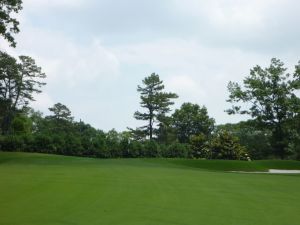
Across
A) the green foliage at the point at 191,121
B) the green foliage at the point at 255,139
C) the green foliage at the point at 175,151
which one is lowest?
the green foliage at the point at 175,151

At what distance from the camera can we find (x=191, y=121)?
65.3m

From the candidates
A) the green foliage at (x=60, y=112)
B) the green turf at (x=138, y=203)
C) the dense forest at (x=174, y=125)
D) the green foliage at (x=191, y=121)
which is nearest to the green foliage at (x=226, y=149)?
the dense forest at (x=174, y=125)

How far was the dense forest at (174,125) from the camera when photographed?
35250 mm

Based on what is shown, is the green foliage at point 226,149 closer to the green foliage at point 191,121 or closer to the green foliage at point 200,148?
the green foliage at point 200,148

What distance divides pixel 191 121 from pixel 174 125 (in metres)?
2.98

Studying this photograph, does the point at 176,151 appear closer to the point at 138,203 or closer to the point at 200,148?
the point at 200,148

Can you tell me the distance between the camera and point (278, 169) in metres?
33.0

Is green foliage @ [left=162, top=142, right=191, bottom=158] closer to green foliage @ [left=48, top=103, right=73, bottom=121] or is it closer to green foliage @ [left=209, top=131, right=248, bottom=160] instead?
green foliage @ [left=209, top=131, right=248, bottom=160]

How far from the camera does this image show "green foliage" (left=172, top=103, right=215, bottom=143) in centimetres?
6525

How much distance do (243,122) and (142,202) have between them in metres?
38.3

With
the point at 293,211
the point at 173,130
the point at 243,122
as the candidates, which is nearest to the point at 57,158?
the point at 293,211

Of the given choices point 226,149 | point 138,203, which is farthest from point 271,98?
point 138,203

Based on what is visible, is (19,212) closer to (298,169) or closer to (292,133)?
(298,169)

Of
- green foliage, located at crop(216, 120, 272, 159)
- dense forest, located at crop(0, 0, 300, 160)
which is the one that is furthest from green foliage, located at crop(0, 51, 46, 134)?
green foliage, located at crop(216, 120, 272, 159)
